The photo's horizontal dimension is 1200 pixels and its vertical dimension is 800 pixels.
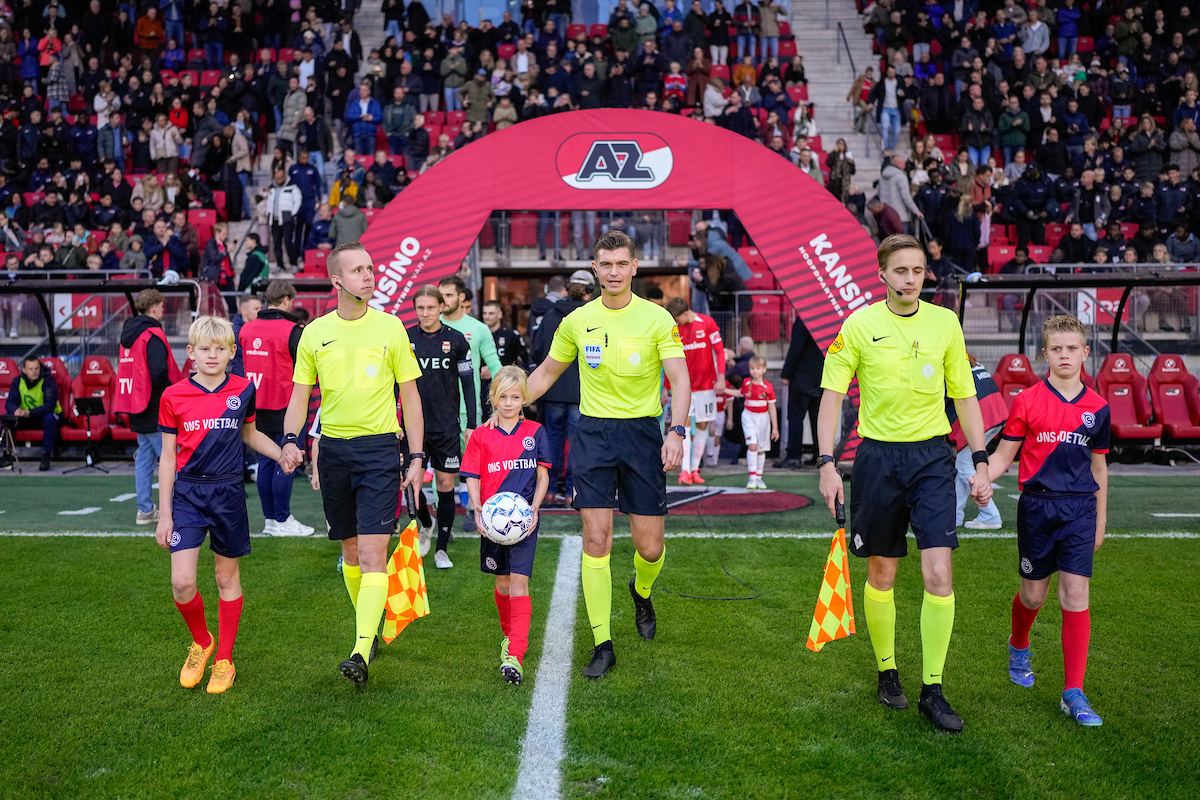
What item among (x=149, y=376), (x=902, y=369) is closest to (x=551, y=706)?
(x=902, y=369)

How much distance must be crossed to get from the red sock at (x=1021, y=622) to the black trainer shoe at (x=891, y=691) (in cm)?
66

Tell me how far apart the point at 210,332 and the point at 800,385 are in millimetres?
8156

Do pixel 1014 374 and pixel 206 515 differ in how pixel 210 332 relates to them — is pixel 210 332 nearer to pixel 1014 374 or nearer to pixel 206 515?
pixel 206 515

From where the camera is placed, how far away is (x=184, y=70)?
21.3 m

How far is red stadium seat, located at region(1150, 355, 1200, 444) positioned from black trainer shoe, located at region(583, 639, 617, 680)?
33.6ft

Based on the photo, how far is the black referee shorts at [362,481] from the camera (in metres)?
4.77

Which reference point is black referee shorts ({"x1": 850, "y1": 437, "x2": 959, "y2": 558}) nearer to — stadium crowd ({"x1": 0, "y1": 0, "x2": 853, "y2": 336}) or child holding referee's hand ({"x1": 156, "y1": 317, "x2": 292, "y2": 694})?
child holding referee's hand ({"x1": 156, "y1": 317, "x2": 292, "y2": 694})

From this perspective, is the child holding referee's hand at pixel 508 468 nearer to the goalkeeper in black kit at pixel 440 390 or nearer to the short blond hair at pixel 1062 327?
the goalkeeper in black kit at pixel 440 390

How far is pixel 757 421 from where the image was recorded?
10.7 meters

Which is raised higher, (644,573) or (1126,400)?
(1126,400)

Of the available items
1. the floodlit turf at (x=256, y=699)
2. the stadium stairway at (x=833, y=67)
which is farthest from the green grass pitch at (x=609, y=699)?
the stadium stairway at (x=833, y=67)

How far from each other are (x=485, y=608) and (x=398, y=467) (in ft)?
4.81

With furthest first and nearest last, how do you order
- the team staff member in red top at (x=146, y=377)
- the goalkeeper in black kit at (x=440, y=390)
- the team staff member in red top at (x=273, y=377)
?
the team staff member in red top at (x=273, y=377)
the team staff member in red top at (x=146, y=377)
the goalkeeper in black kit at (x=440, y=390)

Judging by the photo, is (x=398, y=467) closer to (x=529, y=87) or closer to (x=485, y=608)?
(x=485, y=608)
